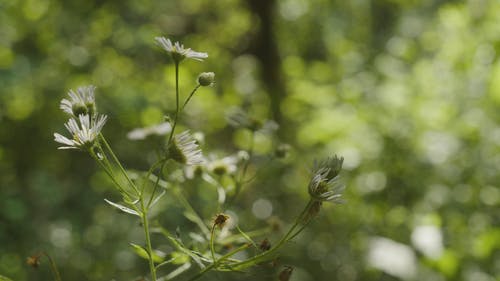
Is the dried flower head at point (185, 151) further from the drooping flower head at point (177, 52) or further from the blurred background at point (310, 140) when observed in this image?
the blurred background at point (310, 140)

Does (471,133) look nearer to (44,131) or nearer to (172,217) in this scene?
(172,217)

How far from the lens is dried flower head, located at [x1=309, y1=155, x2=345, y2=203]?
564 millimetres

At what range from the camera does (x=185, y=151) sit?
1.92 feet

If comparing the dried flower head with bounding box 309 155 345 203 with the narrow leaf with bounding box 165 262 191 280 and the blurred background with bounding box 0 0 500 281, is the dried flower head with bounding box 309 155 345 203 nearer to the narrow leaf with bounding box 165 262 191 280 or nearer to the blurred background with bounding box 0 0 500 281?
the narrow leaf with bounding box 165 262 191 280

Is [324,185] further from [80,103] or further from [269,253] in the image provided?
[80,103]

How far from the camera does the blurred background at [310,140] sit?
141 centimetres

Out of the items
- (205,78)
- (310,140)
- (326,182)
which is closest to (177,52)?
(205,78)

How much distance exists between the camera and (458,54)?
1600 millimetres

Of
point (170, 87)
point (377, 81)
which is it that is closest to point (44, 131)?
point (170, 87)

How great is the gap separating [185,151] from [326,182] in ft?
→ 0.47

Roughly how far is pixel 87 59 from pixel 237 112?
126cm

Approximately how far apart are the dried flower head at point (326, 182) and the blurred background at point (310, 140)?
49cm

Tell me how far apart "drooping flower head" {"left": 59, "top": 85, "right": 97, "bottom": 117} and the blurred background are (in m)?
0.53

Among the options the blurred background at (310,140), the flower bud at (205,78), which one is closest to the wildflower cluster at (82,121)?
the flower bud at (205,78)
